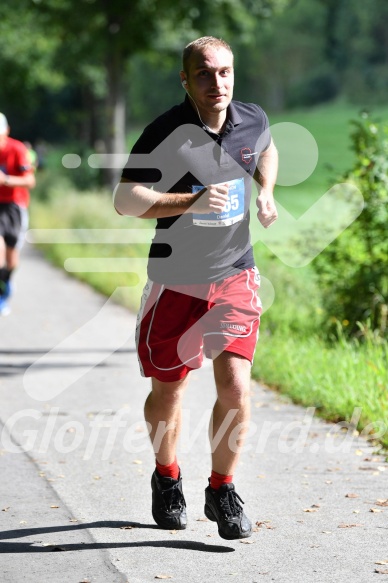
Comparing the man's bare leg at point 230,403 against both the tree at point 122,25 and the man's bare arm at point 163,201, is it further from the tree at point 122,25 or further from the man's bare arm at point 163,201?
the tree at point 122,25

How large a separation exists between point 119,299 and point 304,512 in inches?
326

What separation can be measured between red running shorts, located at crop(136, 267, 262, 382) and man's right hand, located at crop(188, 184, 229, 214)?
413 millimetres

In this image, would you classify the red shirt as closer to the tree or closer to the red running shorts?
the red running shorts

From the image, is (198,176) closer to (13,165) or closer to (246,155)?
(246,155)

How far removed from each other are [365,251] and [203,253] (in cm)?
493

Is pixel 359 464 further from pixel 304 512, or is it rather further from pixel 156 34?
pixel 156 34

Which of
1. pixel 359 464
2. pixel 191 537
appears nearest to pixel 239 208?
pixel 191 537

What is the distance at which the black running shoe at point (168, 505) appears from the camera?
16.4 ft

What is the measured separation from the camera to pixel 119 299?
43.9ft

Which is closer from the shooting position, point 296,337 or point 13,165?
point 296,337

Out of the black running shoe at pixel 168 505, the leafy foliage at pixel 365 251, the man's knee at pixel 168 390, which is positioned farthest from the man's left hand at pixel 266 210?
the leafy foliage at pixel 365 251

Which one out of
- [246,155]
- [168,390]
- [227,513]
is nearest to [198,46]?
[246,155]

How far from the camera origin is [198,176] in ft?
15.5

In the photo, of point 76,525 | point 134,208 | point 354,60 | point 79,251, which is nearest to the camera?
point 134,208
